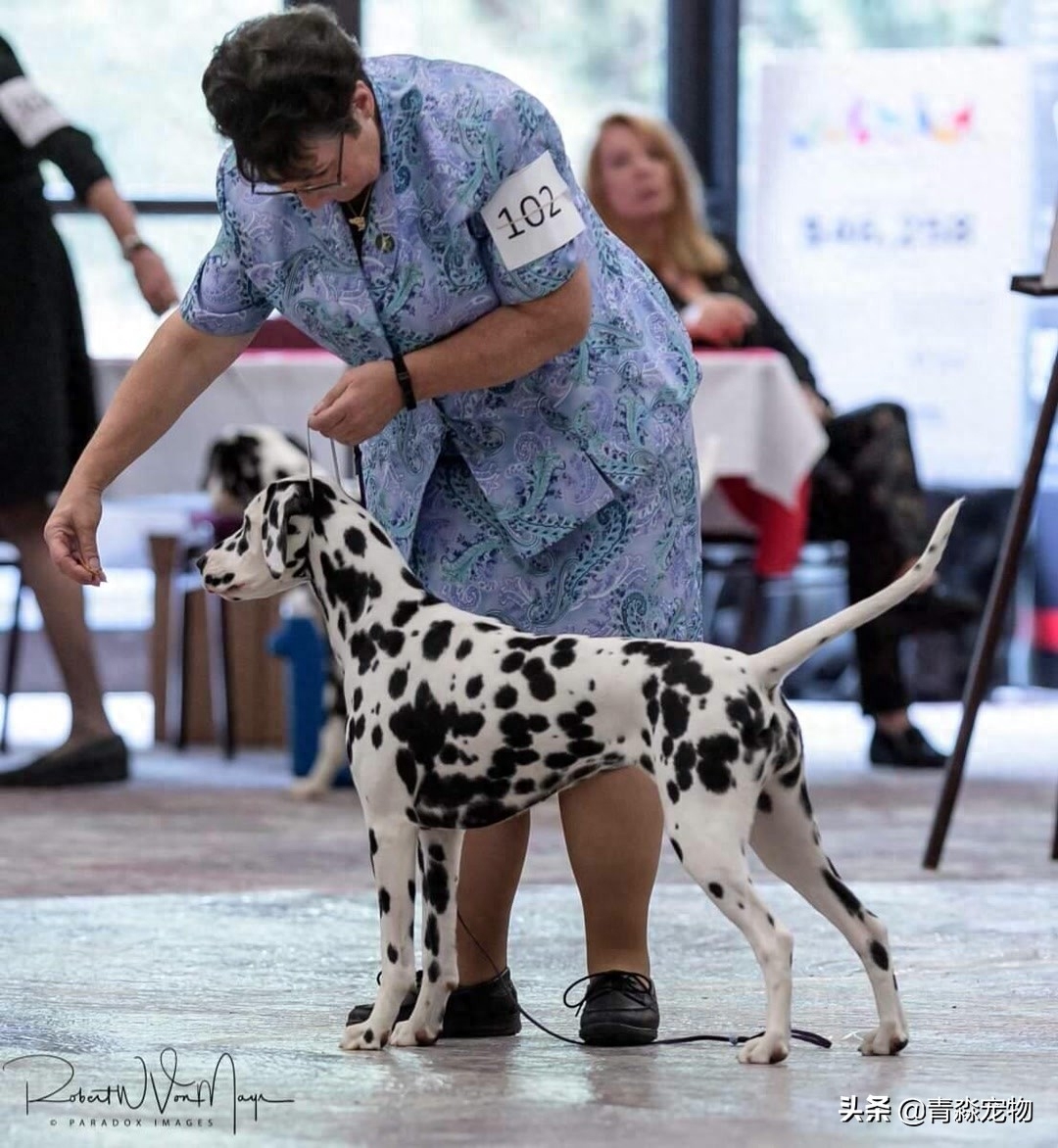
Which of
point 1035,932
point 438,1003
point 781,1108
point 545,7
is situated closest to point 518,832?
point 438,1003

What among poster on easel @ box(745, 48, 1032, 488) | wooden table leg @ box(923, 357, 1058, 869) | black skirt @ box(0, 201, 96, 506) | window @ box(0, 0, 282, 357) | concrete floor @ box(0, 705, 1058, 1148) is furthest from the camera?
window @ box(0, 0, 282, 357)

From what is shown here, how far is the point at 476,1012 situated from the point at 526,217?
0.87 meters

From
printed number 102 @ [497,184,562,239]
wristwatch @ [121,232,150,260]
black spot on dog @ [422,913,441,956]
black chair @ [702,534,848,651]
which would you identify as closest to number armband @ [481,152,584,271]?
printed number 102 @ [497,184,562,239]

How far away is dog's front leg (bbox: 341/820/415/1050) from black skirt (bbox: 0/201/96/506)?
2618mm

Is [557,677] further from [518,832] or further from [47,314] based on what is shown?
[47,314]

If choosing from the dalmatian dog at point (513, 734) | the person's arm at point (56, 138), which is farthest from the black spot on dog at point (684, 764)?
the person's arm at point (56, 138)

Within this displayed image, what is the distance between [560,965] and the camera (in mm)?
2719

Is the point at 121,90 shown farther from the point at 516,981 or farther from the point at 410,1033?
the point at 410,1033

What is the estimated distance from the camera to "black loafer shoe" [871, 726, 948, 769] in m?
5.07

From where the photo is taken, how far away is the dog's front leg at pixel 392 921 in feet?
6.88

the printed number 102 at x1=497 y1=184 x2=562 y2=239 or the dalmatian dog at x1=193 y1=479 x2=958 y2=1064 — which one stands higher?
the printed number 102 at x1=497 y1=184 x2=562 y2=239

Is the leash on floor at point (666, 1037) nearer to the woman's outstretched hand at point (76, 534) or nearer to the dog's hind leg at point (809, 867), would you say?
the dog's hind leg at point (809, 867)

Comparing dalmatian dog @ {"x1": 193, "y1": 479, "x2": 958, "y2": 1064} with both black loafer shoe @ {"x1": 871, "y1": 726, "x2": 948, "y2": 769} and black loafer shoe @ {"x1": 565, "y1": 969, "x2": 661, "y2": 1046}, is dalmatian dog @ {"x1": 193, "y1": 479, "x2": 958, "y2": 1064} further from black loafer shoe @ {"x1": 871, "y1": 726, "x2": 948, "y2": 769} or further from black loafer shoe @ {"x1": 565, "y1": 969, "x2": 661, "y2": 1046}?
black loafer shoe @ {"x1": 871, "y1": 726, "x2": 948, "y2": 769}

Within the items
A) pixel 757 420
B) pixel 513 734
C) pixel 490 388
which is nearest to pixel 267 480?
pixel 757 420
